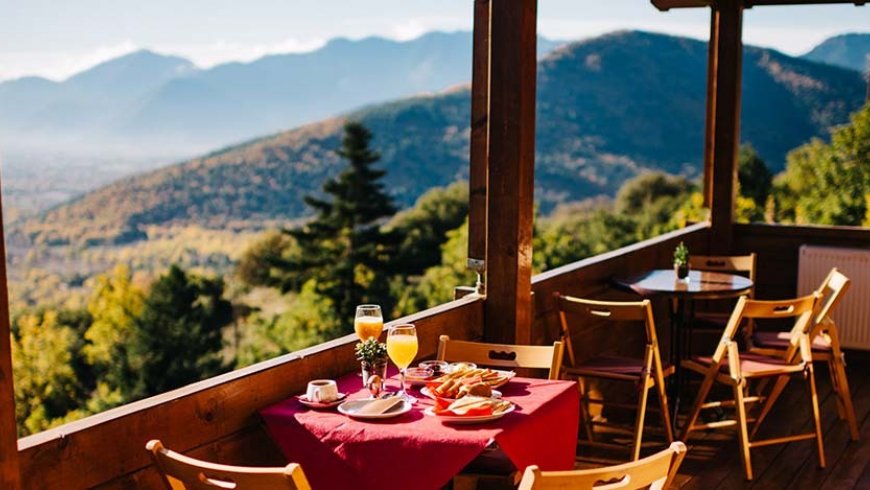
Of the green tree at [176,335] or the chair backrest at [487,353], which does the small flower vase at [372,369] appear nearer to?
the chair backrest at [487,353]

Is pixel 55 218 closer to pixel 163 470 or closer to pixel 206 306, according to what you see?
pixel 206 306

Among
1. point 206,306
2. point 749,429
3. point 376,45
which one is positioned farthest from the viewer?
point 376,45

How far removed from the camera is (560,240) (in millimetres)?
37625

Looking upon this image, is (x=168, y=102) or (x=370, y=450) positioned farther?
(x=168, y=102)

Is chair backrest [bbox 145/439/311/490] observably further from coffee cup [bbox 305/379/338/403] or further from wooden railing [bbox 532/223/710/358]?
wooden railing [bbox 532/223/710/358]

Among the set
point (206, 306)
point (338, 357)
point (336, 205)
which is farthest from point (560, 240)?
point (338, 357)

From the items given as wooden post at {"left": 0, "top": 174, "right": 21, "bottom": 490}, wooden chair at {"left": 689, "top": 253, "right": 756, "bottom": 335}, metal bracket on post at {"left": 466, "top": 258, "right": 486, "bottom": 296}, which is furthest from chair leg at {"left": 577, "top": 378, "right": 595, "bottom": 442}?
wooden post at {"left": 0, "top": 174, "right": 21, "bottom": 490}

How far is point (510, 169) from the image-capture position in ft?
12.5

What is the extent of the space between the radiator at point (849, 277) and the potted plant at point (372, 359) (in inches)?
158

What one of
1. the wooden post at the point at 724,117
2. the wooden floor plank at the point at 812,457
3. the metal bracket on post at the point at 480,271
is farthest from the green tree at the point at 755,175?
the metal bracket on post at the point at 480,271

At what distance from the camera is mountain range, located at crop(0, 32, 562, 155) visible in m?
44.8

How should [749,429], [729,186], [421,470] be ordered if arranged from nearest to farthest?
[421,470] < [749,429] < [729,186]

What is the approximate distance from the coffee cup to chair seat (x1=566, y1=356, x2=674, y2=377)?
5.43ft

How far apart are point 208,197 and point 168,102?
978 centimetres
